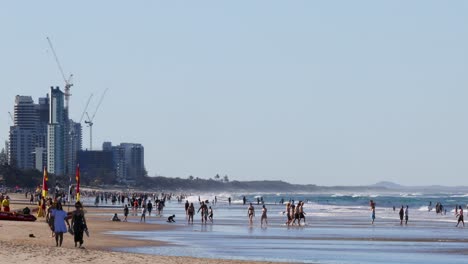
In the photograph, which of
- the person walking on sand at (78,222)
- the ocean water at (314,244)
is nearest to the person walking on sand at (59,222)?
the person walking on sand at (78,222)

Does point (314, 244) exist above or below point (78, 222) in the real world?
below

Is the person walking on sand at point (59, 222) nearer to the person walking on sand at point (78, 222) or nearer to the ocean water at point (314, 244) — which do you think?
the person walking on sand at point (78, 222)

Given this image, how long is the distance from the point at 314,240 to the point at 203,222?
2092 cm

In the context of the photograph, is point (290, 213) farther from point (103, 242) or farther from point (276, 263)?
point (276, 263)

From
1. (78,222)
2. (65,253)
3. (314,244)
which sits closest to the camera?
(65,253)

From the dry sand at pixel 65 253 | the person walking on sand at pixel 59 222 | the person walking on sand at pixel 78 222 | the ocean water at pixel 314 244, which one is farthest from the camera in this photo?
the ocean water at pixel 314 244

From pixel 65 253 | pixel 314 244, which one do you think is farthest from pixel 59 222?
pixel 314 244

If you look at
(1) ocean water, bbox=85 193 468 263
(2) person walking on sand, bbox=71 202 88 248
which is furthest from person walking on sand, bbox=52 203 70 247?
(1) ocean water, bbox=85 193 468 263

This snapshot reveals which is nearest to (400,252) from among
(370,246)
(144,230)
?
(370,246)

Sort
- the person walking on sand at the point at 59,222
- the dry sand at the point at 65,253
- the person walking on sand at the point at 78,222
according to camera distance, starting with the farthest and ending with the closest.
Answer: the person walking on sand at the point at 59,222 < the person walking on sand at the point at 78,222 < the dry sand at the point at 65,253

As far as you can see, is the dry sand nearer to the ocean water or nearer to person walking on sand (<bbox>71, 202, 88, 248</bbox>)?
person walking on sand (<bbox>71, 202, 88, 248</bbox>)

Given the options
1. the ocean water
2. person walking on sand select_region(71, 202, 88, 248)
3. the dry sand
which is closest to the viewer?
the dry sand

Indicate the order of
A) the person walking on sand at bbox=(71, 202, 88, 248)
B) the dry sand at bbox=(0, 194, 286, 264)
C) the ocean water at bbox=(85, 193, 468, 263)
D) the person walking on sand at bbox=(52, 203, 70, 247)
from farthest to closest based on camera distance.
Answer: the ocean water at bbox=(85, 193, 468, 263)
the person walking on sand at bbox=(52, 203, 70, 247)
the person walking on sand at bbox=(71, 202, 88, 248)
the dry sand at bbox=(0, 194, 286, 264)

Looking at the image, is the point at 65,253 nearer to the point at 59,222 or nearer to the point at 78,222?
the point at 78,222
